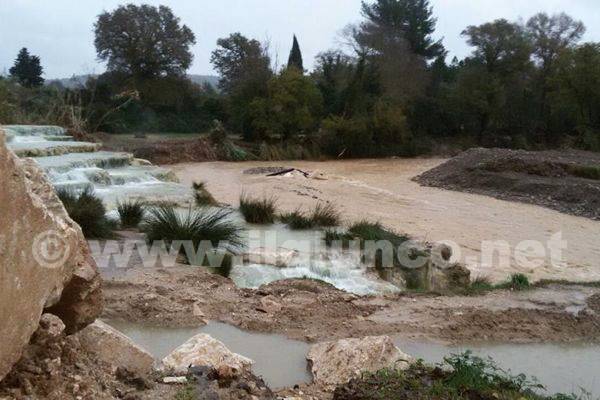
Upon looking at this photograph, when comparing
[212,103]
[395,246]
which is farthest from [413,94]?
[395,246]

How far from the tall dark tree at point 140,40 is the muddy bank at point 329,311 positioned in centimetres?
2903

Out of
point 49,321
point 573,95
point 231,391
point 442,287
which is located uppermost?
point 573,95

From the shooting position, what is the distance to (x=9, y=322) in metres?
2.64

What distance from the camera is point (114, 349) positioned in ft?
12.0

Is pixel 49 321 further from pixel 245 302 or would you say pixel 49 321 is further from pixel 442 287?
pixel 442 287

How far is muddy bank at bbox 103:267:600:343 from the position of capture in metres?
5.73

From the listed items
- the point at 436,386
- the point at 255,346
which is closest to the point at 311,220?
the point at 255,346

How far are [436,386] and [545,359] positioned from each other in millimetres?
2087

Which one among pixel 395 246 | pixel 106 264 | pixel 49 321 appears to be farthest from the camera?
pixel 395 246

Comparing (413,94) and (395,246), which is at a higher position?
(413,94)

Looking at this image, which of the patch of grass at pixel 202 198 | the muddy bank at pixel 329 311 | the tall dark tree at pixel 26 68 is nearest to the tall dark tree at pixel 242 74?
the tall dark tree at pixel 26 68

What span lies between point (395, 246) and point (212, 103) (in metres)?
29.4

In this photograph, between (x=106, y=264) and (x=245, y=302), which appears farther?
(x=106, y=264)

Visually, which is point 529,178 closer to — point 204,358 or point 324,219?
point 324,219
